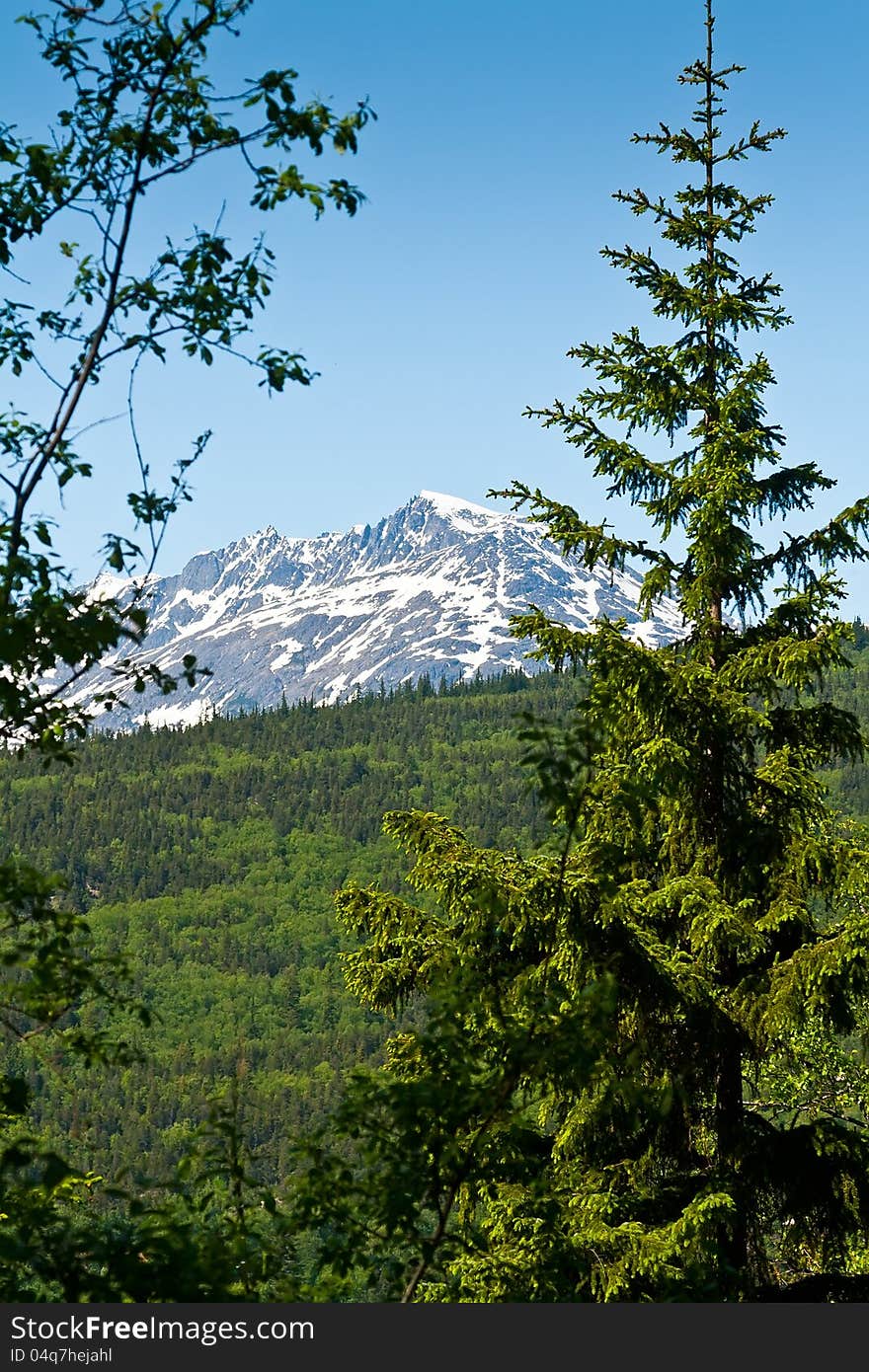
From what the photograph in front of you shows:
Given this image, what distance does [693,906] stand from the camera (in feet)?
35.5

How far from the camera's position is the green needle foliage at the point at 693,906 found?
10430 mm

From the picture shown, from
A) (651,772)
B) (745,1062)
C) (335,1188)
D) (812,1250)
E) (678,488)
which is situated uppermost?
(678,488)

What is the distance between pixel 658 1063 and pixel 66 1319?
6.41 m

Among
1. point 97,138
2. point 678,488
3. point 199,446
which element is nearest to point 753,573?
point 678,488

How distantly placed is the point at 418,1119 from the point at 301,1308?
1.20 metres

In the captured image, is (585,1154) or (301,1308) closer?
(301,1308)

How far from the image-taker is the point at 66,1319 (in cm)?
586

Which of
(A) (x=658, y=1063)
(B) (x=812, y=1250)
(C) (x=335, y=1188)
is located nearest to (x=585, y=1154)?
→ (A) (x=658, y=1063)

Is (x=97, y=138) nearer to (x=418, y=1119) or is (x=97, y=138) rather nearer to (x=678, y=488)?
(x=418, y=1119)

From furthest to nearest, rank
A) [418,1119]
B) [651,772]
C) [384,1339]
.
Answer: [651,772], [384,1339], [418,1119]

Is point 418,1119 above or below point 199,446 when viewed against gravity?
below

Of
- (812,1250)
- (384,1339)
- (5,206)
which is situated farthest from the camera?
(812,1250)

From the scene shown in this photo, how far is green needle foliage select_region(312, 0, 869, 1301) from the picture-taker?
34.2ft

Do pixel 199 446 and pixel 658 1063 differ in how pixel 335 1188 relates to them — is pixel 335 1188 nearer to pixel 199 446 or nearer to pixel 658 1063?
pixel 199 446
